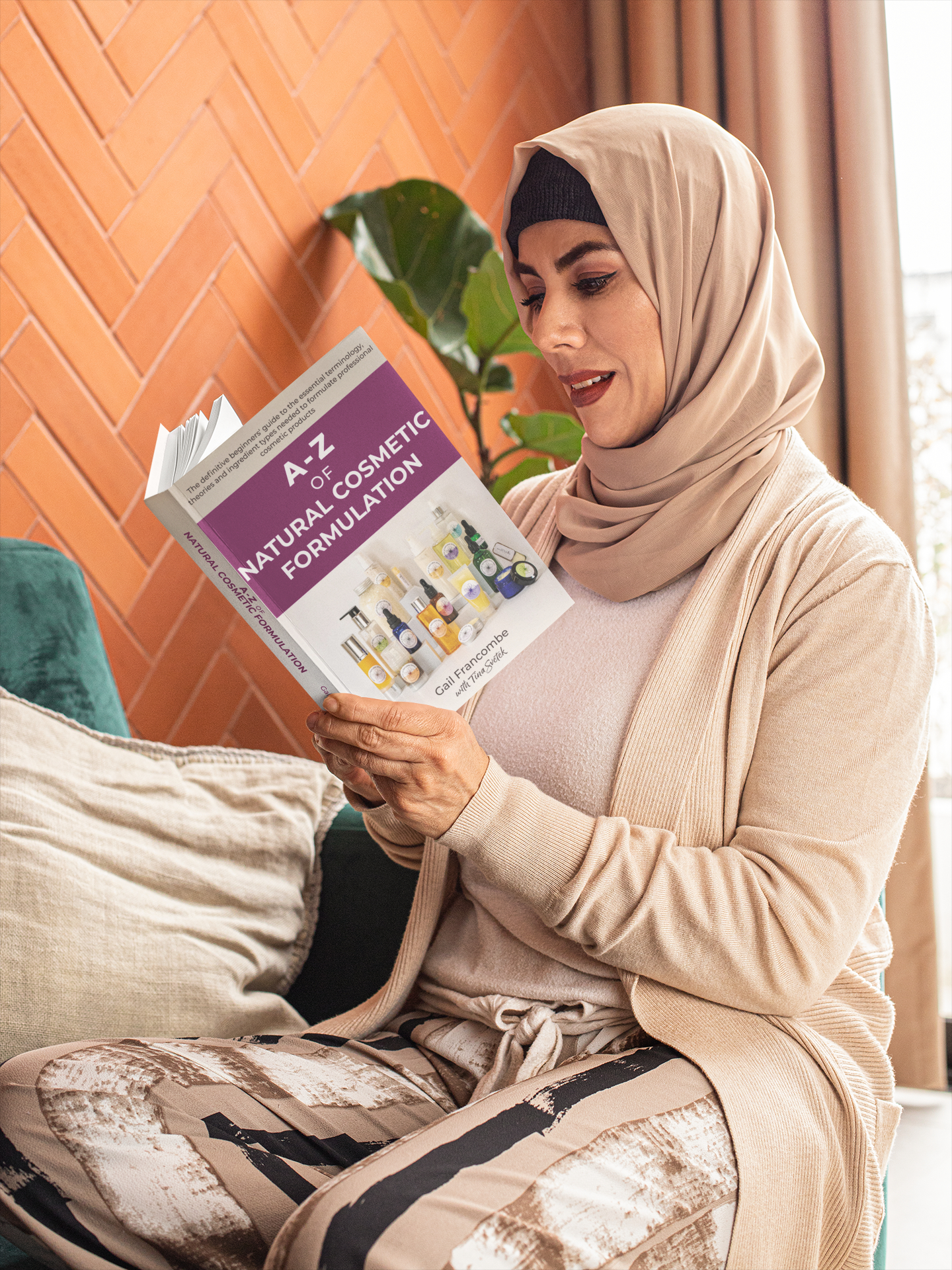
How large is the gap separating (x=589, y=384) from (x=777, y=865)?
1.76 ft

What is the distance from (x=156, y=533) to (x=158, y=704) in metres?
0.29

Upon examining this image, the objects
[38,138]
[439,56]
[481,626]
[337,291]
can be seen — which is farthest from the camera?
[439,56]

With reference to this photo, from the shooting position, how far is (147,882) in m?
1.19

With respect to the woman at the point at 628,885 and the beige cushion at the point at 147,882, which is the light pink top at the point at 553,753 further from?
the beige cushion at the point at 147,882

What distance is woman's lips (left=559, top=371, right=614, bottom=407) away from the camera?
1096 millimetres

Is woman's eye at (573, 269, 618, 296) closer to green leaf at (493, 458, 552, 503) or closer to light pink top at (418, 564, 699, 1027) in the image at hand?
light pink top at (418, 564, 699, 1027)

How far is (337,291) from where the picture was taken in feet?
6.56

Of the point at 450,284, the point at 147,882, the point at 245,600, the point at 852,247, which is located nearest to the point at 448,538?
the point at 245,600

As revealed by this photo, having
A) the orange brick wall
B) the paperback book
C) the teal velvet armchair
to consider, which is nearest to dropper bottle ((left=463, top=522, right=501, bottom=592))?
the paperback book

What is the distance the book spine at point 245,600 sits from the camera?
788 mm

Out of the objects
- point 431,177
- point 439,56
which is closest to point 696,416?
point 431,177

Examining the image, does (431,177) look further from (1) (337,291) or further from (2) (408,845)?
(2) (408,845)

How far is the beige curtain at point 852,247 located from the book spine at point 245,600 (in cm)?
151

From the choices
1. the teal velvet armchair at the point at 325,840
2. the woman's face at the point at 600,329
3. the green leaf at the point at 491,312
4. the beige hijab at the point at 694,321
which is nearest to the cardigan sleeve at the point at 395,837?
the teal velvet armchair at the point at 325,840
